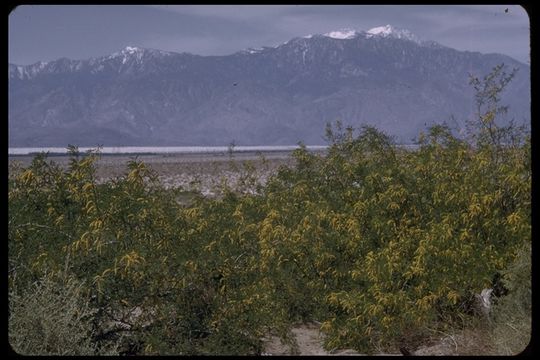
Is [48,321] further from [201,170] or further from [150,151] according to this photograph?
[150,151]

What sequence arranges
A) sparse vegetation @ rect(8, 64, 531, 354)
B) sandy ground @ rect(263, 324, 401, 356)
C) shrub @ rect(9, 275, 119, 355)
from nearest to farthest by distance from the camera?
shrub @ rect(9, 275, 119, 355), sparse vegetation @ rect(8, 64, 531, 354), sandy ground @ rect(263, 324, 401, 356)

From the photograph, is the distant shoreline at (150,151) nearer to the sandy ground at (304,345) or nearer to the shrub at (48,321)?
the shrub at (48,321)

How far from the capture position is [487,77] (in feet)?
29.9

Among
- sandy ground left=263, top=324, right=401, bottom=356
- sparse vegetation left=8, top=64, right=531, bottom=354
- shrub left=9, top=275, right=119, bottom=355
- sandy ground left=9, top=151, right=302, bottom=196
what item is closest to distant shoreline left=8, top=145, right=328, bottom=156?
sandy ground left=9, top=151, right=302, bottom=196

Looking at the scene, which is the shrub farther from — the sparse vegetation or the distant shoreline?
the distant shoreline

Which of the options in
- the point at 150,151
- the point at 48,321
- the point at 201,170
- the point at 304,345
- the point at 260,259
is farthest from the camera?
the point at 150,151

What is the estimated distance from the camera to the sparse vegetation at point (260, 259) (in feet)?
22.3

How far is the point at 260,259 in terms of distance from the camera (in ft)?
26.7

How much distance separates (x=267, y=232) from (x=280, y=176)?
2.55m

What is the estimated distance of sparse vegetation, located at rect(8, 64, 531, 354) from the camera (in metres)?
6.79

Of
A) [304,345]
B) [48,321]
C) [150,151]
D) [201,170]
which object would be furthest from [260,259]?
[150,151]
